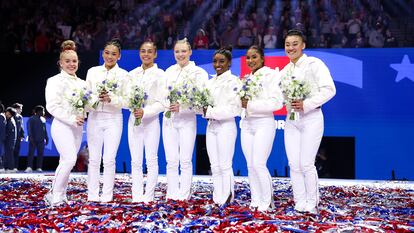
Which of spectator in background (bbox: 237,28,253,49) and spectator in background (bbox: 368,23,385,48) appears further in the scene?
spectator in background (bbox: 237,28,253,49)

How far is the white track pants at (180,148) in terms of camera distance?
21.2 ft

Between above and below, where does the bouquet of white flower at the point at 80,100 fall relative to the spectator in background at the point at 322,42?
below

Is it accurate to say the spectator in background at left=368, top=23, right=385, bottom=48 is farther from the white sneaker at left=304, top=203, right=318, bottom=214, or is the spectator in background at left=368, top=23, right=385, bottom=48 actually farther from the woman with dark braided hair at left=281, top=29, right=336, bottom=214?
the white sneaker at left=304, top=203, right=318, bottom=214

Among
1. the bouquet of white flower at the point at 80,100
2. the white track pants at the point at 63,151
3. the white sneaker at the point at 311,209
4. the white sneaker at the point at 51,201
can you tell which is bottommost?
the white sneaker at the point at 51,201

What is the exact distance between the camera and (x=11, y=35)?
1422cm

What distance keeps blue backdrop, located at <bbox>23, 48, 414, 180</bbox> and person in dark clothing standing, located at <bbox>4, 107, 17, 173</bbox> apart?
19.4 feet

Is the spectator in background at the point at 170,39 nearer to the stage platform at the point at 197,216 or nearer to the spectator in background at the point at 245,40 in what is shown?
the spectator in background at the point at 245,40

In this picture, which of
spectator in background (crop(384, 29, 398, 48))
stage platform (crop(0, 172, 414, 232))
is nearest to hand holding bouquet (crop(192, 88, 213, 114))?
stage platform (crop(0, 172, 414, 232))

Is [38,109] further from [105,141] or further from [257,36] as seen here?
[105,141]

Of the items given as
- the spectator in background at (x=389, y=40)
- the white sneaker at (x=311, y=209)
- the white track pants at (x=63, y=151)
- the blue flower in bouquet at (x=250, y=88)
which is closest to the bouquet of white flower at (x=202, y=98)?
the blue flower in bouquet at (x=250, y=88)

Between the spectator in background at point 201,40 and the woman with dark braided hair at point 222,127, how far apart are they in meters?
6.74

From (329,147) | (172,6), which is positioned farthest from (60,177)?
(172,6)

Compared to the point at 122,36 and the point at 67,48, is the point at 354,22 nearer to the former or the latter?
the point at 122,36

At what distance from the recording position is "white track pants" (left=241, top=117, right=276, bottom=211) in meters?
5.90
